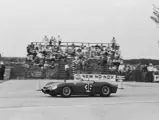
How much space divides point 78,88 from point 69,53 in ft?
109

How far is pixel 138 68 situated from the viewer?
44.5 m

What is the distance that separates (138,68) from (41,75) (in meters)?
12.4

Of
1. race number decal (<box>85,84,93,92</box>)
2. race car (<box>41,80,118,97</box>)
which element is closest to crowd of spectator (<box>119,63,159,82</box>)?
race car (<box>41,80,118,97</box>)

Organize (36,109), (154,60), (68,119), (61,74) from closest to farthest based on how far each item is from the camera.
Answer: (68,119)
(36,109)
(61,74)
(154,60)

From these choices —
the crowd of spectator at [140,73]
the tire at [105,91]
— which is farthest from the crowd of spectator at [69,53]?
the tire at [105,91]

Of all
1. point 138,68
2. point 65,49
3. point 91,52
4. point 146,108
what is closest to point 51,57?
point 65,49

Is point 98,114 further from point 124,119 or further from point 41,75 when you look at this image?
point 41,75

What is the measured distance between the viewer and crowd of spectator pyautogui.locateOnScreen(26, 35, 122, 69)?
1930 inches

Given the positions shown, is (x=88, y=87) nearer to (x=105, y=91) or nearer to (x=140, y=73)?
(x=105, y=91)

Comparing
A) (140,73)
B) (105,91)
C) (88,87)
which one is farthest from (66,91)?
(140,73)

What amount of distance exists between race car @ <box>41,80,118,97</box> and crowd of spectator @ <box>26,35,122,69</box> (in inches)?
1251

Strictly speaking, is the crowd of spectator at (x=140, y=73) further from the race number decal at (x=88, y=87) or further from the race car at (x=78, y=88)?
the race number decal at (x=88, y=87)

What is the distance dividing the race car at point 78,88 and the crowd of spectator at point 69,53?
3177 centimetres

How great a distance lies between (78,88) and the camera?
15.9m
